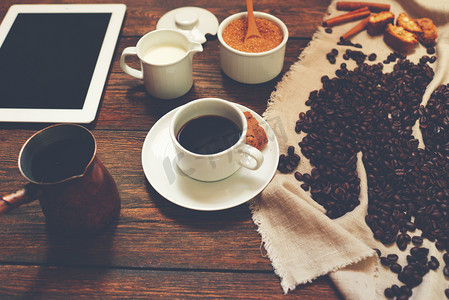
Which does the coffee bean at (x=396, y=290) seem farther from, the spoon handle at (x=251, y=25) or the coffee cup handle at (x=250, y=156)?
the spoon handle at (x=251, y=25)

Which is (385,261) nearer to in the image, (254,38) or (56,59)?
(254,38)

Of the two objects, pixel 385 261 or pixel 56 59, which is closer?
pixel 385 261

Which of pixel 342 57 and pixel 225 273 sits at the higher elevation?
pixel 342 57

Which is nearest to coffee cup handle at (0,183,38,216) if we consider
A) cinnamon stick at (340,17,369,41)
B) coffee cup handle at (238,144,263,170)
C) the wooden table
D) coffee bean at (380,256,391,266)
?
the wooden table

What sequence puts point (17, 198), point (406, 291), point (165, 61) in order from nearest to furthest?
1. point (17, 198)
2. point (406, 291)
3. point (165, 61)

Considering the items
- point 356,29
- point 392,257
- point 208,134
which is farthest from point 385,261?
point 356,29

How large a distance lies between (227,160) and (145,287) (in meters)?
0.38

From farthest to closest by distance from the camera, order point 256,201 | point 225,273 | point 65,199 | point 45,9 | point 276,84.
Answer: point 45,9
point 276,84
point 256,201
point 225,273
point 65,199

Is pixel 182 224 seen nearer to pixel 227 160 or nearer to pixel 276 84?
pixel 227 160

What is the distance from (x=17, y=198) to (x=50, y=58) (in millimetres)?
797

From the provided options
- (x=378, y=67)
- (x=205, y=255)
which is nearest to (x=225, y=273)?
(x=205, y=255)

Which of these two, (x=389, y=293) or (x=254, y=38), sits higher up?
(x=254, y=38)

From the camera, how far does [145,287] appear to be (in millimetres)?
947

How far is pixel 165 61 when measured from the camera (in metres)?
1.27
